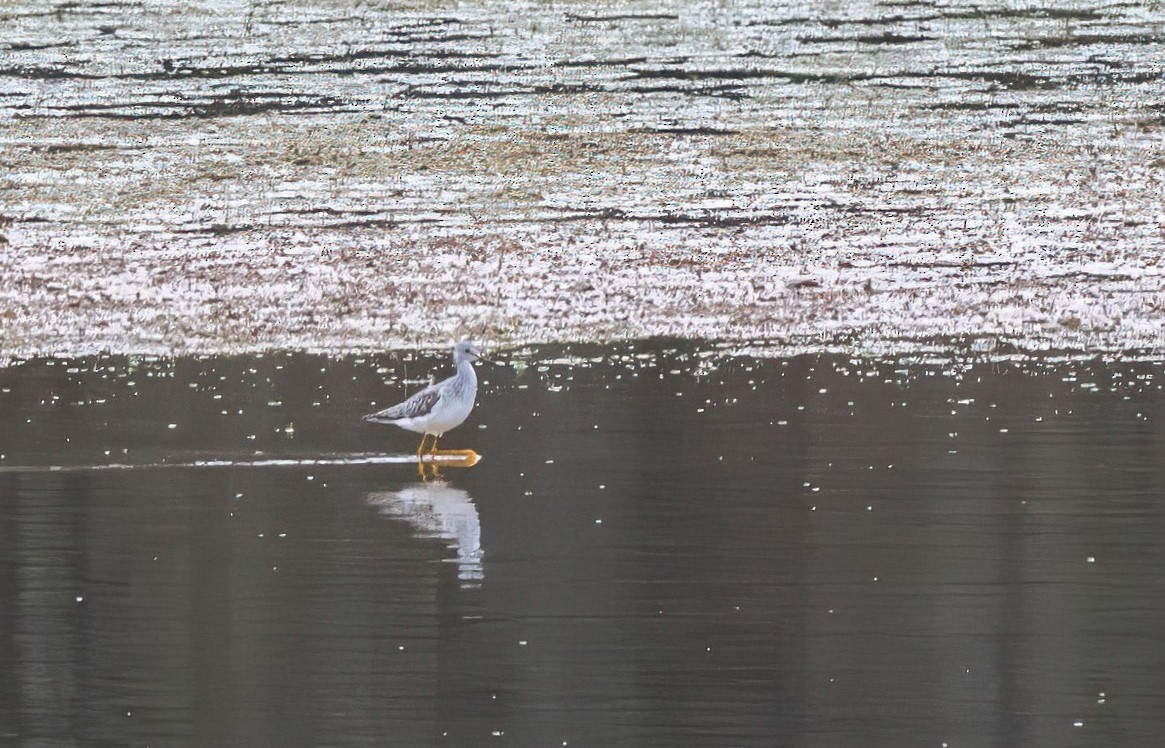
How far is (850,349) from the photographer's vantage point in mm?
18125

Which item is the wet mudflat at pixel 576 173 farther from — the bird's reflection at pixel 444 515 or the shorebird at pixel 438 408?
the bird's reflection at pixel 444 515

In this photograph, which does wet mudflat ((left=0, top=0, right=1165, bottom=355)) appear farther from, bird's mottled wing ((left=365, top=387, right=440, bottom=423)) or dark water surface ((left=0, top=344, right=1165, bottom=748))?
bird's mottled wing ((left=365, top=387, right=440, bottom=423))

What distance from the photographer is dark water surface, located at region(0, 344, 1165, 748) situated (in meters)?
7.48

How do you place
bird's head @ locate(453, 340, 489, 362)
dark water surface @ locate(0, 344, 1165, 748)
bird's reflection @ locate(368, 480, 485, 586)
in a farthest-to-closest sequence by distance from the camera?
bird's head @ locate(453, 340, 489, 362), bird's reflection @ locate(368, 480, 485, 586), dark water surface @ locate(0, 344, 1165, 748)

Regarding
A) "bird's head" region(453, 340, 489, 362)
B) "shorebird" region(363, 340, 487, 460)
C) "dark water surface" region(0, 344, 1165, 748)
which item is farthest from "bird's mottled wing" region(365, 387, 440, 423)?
"bird's head" region(453, 340, 489, 362)

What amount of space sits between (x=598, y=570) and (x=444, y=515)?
1.65 metres

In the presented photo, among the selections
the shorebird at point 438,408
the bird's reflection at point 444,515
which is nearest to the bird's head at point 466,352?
the shorebird at point 438,408

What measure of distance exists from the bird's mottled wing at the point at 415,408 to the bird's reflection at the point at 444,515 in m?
0.92

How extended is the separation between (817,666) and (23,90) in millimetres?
30687

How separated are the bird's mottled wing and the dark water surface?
0.26 meters

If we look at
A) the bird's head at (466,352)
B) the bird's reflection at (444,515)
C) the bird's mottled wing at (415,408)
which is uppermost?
the bird's head at (466,352)

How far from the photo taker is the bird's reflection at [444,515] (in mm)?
9953

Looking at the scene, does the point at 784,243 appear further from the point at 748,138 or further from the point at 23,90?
the point at 23,90

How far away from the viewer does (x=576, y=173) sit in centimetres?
2992
